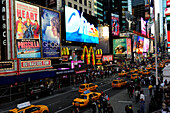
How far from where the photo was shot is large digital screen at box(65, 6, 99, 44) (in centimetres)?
4124

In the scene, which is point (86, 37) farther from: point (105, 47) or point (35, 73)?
point (105, 47)

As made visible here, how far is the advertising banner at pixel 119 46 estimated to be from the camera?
8462 cm

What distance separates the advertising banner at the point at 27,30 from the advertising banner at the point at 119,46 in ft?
193

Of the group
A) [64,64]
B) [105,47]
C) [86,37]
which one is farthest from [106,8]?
[64,64]

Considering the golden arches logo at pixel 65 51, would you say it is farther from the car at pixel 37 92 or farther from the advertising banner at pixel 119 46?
the advertising banner at pixel 119 46

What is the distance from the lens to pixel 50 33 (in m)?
34.2

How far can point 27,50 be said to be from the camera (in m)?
28.9

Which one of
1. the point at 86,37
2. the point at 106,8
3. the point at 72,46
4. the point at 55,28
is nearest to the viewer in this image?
the point at 55,28

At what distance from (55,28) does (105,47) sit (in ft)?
150

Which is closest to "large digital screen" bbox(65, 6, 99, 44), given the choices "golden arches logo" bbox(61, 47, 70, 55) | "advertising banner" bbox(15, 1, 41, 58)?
"golden arches logo" bbox(61, 47, 70, 55)

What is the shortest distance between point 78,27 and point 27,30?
17.1 meters

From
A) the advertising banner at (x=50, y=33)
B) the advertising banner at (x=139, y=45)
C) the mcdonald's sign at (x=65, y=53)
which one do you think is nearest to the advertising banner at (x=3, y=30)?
the advertising banner at (x=50, y=33)

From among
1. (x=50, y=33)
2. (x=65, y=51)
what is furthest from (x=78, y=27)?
(x=50, y=33)

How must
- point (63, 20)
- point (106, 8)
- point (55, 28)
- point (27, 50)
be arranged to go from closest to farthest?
point (27, 50) < point (55, 28) < point (63, 20) < point (106, 8)
